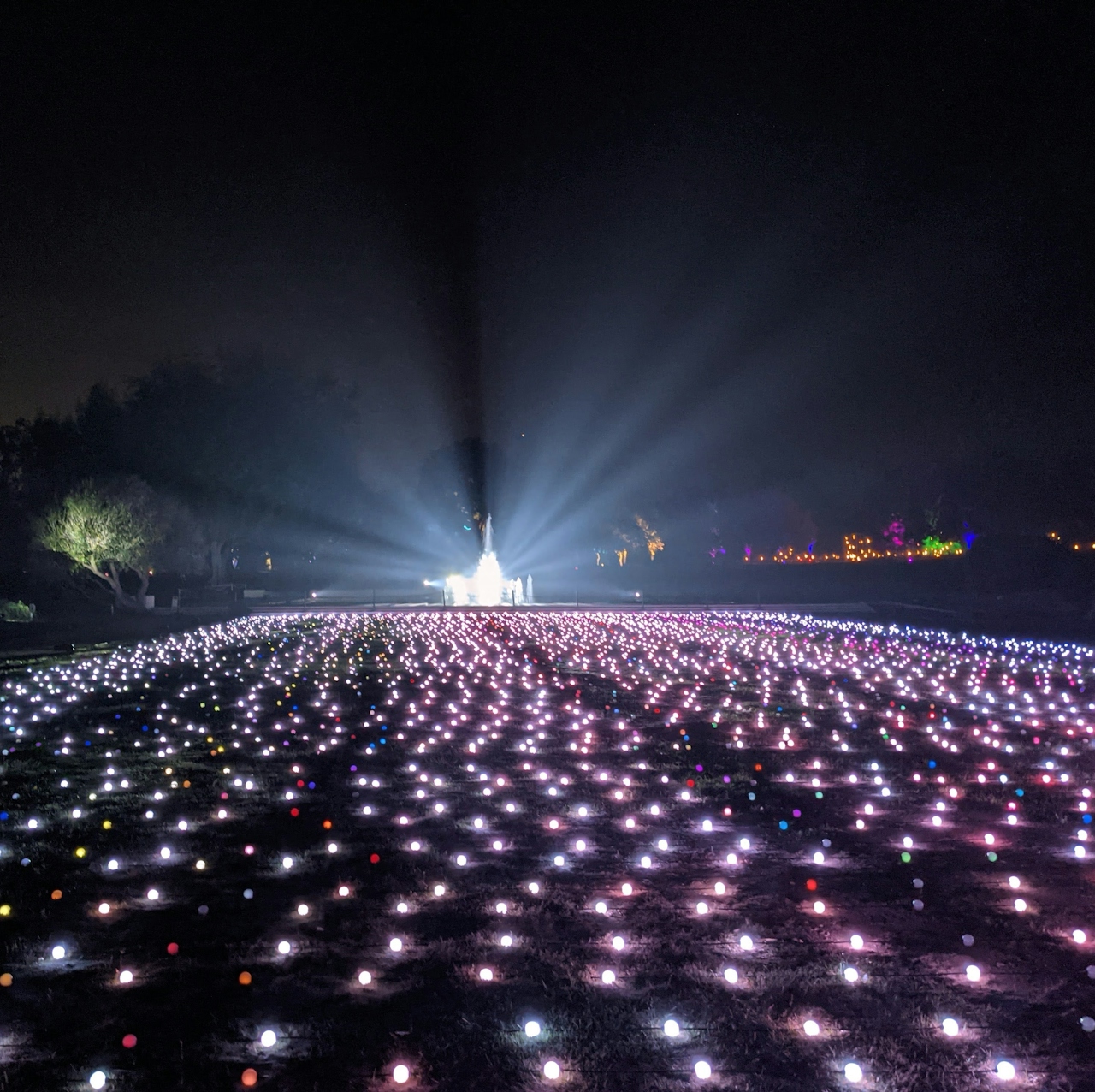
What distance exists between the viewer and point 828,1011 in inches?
145

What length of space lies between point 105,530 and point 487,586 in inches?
1347

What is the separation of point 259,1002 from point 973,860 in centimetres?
449

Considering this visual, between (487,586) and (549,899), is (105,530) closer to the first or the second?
(549,899)

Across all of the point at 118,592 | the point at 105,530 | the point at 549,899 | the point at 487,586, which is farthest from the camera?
the point at 487,586

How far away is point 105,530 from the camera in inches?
1297

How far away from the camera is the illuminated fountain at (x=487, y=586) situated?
44.1 m

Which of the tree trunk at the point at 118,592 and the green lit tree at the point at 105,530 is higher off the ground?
the green lit tree at the point at 105,530

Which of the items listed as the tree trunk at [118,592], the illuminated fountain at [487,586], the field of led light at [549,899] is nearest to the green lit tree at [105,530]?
the tree trunk at [118,592]

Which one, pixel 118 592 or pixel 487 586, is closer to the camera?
pixel 118 592

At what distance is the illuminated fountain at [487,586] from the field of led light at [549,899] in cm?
2961

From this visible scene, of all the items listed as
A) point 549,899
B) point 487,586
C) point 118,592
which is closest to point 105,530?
point 118,592

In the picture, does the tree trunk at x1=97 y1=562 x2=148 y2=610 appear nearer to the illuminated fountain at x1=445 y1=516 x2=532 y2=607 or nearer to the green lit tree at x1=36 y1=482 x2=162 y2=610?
the green lit tree at x1=36 y1=482 x2=162 y2=610

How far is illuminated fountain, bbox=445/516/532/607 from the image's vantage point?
44088 mm

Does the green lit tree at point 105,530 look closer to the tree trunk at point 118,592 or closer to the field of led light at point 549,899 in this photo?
the tree trunk at point 118,592
